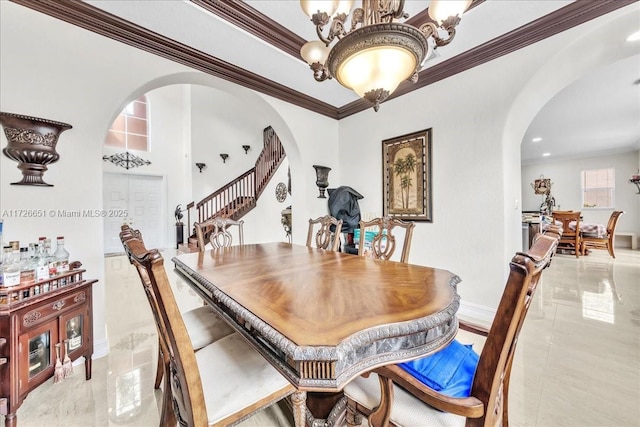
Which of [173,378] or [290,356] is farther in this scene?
[173,378]

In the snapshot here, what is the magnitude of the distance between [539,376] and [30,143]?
375 centimetres

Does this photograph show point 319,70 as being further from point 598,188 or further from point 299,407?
point 598,188

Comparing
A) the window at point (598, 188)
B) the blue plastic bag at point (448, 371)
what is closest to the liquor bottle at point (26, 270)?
the blue plastic bag at point (448, 371)

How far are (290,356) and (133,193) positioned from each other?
24.1 ft

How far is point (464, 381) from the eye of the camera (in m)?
0.82

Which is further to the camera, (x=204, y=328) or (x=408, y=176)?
(x=408, y=176)

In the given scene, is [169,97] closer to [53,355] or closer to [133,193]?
[133,193]

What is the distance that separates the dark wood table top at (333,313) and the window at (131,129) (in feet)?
21.1

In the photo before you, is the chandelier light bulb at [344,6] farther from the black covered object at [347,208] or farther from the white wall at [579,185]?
the white wall at [579,185]

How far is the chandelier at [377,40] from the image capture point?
1230mm

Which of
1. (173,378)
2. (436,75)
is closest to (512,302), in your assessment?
(173,378)

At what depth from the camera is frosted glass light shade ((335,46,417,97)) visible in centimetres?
133

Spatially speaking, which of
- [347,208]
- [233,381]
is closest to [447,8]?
[233,381]

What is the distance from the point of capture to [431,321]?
803 millimetres
